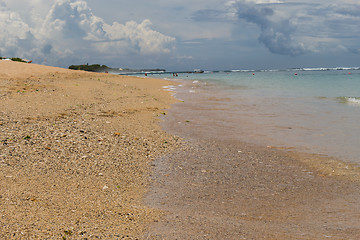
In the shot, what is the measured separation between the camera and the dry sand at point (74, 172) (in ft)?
14.9

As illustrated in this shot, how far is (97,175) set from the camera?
21.8ft

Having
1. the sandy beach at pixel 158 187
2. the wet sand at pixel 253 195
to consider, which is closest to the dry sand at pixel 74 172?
the sandy beach at pixel 158 187

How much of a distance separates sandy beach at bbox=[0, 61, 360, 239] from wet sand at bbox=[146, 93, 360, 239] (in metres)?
0.02

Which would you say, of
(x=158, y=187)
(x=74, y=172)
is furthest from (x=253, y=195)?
(x=74, y=172)

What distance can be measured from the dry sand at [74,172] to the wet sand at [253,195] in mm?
527

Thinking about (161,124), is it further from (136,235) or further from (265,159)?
(136,235)

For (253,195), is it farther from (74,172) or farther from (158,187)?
(74,172)

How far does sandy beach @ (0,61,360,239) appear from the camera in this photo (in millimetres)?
4648

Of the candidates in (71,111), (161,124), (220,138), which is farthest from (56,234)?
(71,111)

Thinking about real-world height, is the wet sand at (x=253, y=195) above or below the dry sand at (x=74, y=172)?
below

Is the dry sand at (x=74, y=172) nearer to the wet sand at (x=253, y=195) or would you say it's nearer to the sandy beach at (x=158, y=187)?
the sandy beach at (x=158, y=187)

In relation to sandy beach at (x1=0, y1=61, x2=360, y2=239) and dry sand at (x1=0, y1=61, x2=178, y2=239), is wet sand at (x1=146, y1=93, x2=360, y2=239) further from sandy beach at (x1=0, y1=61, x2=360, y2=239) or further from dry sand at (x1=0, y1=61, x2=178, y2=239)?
dry sand at (x1=0, y1=61, x2=178, y2=239)

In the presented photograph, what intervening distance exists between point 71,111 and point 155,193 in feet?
28.9

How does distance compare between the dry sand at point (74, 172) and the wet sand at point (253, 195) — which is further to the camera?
the wet sand at point (253, 195)
